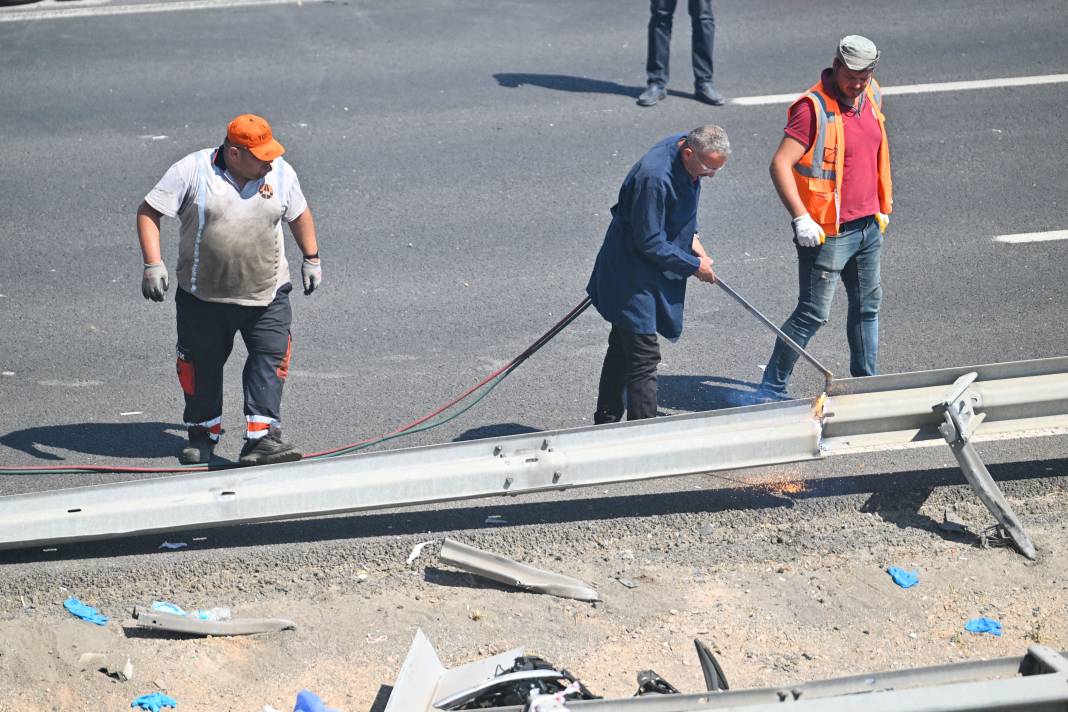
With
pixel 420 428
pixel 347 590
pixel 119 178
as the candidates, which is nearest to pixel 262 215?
pixel 420 428

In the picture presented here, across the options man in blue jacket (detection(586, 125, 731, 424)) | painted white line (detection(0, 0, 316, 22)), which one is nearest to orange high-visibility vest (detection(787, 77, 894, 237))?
man in blue jacket (detection(586, 125, 731, 424))

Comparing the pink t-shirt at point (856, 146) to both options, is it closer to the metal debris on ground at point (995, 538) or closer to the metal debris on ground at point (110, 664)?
the metal debris on ground at point (995, 538)

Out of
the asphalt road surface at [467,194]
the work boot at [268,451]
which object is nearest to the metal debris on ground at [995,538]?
the asphalt road surface at [467,194]

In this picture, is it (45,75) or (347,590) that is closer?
(347,590)

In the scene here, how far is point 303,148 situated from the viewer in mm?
9906

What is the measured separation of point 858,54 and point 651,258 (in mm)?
1455

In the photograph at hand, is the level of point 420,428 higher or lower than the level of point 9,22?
lower

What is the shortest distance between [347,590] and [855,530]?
7.57 ft

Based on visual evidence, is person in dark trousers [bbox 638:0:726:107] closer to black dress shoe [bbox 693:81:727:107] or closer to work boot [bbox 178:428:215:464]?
black dress shoe [bbox 693:81:727:107]

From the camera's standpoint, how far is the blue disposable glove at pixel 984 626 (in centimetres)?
500

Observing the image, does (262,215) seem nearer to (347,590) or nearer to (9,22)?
(347,590)

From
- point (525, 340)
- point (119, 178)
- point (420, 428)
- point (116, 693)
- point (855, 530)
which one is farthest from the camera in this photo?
point (119, 178)

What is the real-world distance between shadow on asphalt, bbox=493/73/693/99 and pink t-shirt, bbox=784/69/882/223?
4.71 metres

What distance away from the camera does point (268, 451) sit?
6.03m
